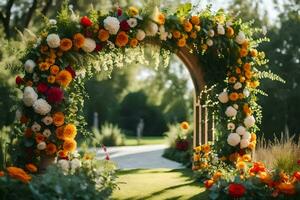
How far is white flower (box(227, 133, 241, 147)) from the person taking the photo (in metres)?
8.27

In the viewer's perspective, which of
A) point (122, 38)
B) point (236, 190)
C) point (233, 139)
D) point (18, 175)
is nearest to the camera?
point (18, 175)

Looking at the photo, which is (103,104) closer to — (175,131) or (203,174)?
(175,131)

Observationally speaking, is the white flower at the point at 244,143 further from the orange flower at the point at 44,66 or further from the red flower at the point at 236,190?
the orange flower at the point at 44,66

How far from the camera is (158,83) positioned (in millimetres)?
34312

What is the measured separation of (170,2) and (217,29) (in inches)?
561

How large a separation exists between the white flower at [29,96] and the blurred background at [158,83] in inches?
26.1

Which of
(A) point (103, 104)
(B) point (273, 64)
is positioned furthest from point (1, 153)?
(A) point (103, 104)

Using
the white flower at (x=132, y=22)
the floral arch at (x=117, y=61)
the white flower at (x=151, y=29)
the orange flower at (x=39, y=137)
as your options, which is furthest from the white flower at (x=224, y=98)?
the orange flower at (x=39, y=137)

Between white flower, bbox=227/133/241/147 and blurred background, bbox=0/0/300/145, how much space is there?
1701 mm

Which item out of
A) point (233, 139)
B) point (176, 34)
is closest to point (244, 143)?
point (233, 139)

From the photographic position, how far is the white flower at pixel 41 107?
6.94 metres

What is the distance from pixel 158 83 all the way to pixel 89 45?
27.1m

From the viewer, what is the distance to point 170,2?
72.5 feet

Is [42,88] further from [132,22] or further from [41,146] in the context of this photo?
[132,22]
